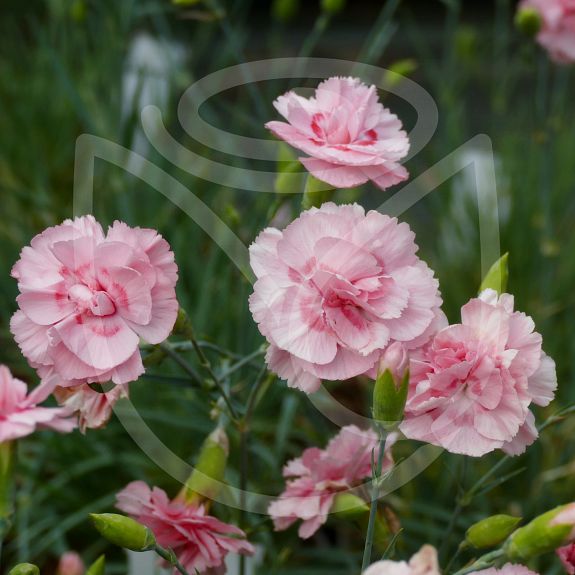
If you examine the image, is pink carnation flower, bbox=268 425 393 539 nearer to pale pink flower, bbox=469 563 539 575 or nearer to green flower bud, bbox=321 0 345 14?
pale pink flower, bbox=469 563 539 575

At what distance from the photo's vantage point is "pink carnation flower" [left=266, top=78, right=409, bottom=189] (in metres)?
0.63

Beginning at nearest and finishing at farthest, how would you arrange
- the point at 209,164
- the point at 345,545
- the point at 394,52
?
the point at 345,545
the point at 209,164
the point at 394,52

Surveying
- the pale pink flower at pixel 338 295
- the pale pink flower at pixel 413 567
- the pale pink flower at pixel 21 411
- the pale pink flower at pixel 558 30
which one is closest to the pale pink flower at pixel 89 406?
the pale pink flower at pixel 21 411

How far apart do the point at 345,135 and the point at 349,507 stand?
27 centimetres

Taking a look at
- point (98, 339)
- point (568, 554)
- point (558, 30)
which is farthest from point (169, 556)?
point (558, 30)

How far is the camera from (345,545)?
1.17 m

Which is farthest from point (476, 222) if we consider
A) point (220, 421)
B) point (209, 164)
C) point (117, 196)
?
point (220, 421)

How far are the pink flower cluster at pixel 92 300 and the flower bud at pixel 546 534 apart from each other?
254 mm

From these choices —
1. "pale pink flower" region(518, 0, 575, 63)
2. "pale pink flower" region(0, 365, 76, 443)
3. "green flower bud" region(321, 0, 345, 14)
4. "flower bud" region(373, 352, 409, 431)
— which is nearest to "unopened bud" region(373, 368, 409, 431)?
"flower bud" region(373, 352, 409, 431)

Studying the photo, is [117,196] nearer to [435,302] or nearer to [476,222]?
[476,222]

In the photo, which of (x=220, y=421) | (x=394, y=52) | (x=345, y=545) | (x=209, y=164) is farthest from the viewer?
(x=394, y=52)

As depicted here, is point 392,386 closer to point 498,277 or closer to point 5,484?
point 498,277

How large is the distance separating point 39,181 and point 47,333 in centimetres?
106

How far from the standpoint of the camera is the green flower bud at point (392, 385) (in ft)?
1.76
